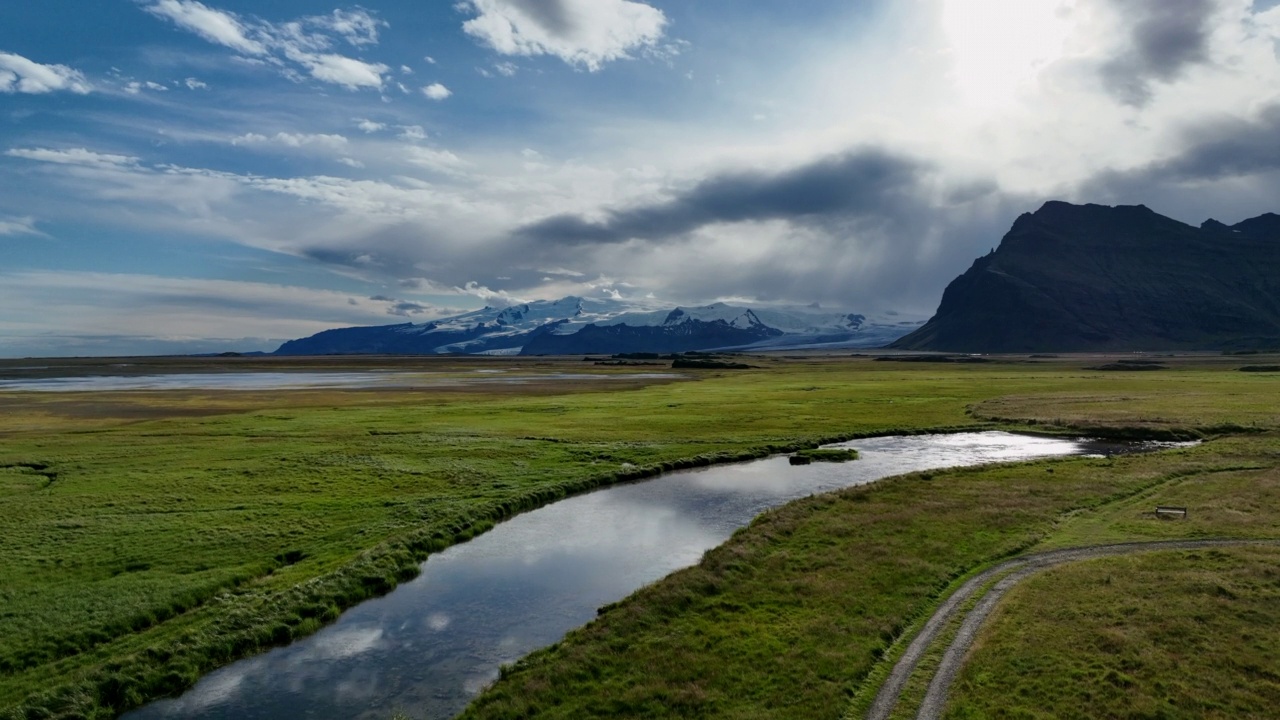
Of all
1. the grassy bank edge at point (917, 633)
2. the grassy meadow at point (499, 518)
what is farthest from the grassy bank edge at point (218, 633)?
the grassy bank edge at point (917, 633)

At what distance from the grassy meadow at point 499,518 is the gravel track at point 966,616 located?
0.91 m

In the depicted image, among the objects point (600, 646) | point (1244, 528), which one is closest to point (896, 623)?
point (600, 646)

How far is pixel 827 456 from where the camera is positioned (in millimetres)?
56188

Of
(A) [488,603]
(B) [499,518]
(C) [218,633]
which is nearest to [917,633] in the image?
(A) [488,603]

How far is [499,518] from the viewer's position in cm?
3903

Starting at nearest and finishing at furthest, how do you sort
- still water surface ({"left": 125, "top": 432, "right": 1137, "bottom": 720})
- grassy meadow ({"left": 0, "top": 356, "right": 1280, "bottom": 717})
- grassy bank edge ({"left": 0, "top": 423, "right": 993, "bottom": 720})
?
grassy bank edge ({"left": 0, "top": 423, "right": 993, "bottom": 720})
still water surface ({"left": 125, "top": 432, "right": 1137, "bottom": 720})
grassy meadow ({"left": 0, "top": 356, "right": 1280, "bottom": 717})

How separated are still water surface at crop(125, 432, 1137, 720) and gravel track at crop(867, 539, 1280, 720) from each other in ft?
37.6

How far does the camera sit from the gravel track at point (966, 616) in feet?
56.1

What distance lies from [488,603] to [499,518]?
13086mm

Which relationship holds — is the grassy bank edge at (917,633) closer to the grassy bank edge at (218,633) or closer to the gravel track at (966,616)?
the gravel track at (966,616)

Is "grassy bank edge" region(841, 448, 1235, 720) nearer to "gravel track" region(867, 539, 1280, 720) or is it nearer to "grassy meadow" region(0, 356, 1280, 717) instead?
"gravel track" region(867, 539, 1280, 720)

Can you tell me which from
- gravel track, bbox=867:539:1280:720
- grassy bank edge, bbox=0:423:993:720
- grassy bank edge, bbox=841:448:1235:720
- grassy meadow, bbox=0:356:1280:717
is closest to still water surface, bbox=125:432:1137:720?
grassy bank edge, bbox=0:423:993:720

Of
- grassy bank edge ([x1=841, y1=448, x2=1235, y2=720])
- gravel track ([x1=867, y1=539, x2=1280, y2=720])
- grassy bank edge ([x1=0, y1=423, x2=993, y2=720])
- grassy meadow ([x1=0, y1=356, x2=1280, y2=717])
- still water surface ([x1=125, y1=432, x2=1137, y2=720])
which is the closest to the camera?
gravel track ([x1=867, y1=539, x2=1280, y2=720])

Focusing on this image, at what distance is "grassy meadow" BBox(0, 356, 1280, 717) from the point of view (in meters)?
19.7
